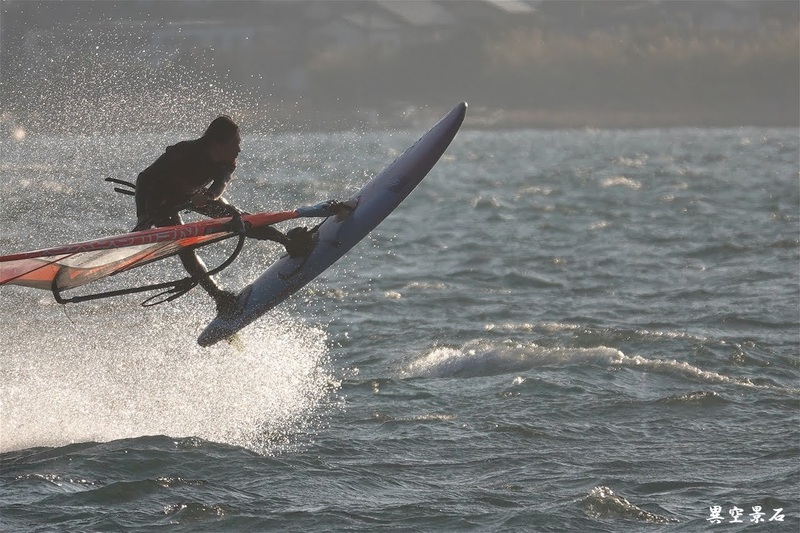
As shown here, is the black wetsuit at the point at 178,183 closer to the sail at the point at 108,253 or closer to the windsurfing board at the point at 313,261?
the sail at the point at 108,253

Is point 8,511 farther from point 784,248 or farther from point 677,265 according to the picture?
point 784,248

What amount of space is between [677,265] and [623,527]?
1481 cm

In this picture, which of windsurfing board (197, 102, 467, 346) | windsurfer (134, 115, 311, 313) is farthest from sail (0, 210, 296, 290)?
windsurfing board (197, 102, 467, 346)

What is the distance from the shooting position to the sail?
9.38 metres

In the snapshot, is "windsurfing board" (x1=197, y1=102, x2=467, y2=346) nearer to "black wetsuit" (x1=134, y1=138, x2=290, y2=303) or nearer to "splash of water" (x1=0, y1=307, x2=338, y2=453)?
"splash of water" (x1=0, y1=307, x2=338, y2=453)

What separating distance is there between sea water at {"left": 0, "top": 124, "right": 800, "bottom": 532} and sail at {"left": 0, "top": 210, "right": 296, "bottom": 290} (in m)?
1.47

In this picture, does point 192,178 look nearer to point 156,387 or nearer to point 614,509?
point 156,387

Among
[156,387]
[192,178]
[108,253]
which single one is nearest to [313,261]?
[192,178]

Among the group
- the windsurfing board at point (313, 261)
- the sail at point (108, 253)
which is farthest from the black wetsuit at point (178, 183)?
the windsurfing board at point (313, 261)

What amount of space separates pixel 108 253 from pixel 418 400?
145 inches

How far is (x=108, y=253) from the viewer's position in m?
10.5

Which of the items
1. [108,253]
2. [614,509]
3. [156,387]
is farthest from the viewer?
[156,387]

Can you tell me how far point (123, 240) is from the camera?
31.2ft

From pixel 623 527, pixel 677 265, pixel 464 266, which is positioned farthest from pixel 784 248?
pixel 623 527
